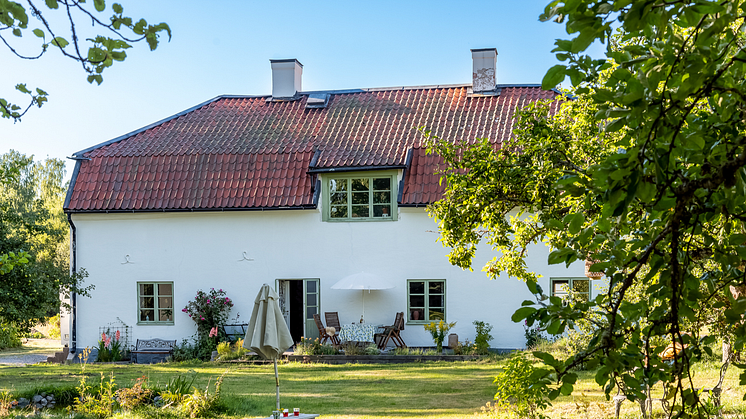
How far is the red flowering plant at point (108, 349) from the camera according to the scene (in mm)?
17859

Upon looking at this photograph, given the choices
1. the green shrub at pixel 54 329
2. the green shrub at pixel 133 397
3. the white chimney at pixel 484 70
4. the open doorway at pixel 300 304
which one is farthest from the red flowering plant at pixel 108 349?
the green shrub at pixel 54 329

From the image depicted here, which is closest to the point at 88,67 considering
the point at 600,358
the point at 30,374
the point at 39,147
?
the point at 600,358

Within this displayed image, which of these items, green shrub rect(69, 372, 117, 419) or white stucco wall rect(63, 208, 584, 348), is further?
white stucco wall rect(63, 208, 584, 348)

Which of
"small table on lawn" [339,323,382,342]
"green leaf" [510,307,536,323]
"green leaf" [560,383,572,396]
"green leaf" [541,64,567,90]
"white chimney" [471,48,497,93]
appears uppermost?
"white chimney" [471,48,497,93]

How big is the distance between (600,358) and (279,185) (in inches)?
657

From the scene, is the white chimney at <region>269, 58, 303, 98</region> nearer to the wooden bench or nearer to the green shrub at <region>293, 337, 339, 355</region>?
the wooden bench

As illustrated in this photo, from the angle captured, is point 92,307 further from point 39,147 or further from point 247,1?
point 39,147

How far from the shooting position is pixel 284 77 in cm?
2219

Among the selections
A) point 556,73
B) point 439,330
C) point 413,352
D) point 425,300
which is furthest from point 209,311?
point 556,73

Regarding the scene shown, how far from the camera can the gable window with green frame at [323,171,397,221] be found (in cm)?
1817

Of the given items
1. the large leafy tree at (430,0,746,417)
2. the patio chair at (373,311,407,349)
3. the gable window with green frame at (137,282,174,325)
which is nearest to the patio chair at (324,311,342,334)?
the patio chair at (373,311,407,349)

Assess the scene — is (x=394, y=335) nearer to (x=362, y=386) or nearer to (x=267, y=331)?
(x=362, y=386)

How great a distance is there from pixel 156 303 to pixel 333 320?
5.23 metres

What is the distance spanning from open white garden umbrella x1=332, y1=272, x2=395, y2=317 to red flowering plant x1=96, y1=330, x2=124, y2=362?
620 cm
